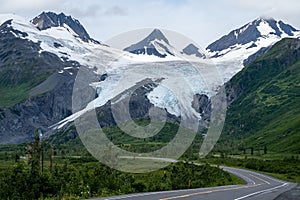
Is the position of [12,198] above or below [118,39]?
below

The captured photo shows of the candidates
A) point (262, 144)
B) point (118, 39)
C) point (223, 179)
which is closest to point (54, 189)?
point (118, 39)

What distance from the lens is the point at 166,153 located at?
166875mm

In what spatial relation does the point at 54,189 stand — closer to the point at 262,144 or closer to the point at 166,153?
the point at 166,153

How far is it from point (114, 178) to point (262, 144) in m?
157

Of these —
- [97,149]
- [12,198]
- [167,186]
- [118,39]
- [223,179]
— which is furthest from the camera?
[97,149]

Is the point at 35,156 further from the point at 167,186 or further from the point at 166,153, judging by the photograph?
the point at 166,153

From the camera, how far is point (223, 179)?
69.6 m

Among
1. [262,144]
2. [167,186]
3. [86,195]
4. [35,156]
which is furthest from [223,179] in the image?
[262,144]

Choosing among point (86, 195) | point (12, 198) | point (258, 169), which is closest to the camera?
point (86, 195)

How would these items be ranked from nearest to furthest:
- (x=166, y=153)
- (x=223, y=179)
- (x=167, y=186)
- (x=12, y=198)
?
(x=12, y=198) → (x=167, y=186) → (x=223, y=179) → (x=166, y=153)

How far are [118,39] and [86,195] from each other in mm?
13826

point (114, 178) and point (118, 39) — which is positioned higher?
point (118, 39)

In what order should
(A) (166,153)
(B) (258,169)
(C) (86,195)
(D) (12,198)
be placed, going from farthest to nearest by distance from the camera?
(A) (166,153) < (B) (258,169) < (D) (12,198) < (C) (86,195)

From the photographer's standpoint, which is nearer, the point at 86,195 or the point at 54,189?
the point at 86,195
